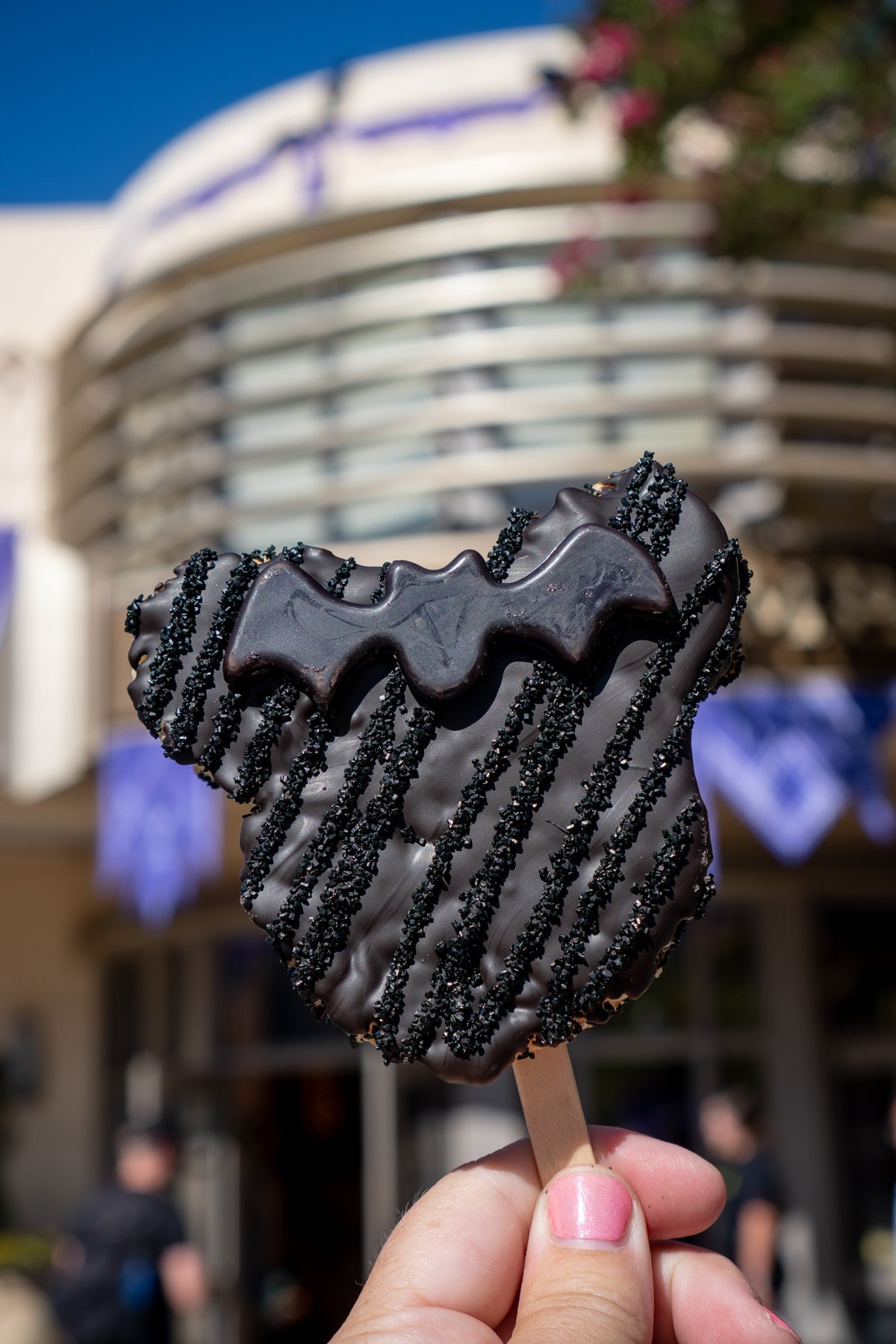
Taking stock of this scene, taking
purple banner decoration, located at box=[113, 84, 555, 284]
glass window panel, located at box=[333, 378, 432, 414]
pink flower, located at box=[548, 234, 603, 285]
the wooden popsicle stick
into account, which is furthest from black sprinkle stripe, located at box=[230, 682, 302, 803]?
purple banner decoration, located at box=[113, 84, 555, 284]

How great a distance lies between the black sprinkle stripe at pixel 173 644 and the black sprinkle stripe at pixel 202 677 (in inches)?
0.8

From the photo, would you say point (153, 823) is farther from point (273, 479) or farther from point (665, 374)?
point (665, 374)

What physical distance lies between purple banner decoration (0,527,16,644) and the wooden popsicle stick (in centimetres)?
616

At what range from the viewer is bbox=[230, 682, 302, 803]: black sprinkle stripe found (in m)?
1.70

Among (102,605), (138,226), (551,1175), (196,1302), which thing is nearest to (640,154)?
(102,605)

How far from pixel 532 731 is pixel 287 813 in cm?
32

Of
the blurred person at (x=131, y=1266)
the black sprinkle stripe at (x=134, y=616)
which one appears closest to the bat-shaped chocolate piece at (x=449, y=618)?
the black sprinkle stripe at (x=134, y=616)

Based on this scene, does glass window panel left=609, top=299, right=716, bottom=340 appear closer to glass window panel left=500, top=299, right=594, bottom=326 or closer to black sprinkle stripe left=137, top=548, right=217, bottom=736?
glass window panel left=500, top=299, right=594, bottom=326

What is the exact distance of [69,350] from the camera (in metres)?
10.8

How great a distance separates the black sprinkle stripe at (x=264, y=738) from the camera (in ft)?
5.59

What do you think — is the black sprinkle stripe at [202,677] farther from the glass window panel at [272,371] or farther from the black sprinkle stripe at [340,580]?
the glass window panel at [272,371]

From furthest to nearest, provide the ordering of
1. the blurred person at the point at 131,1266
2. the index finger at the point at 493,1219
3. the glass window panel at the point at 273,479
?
the glass window panel at the point at 273,479 < the blurred person at the point at 131,1266 < the index finger at the point at 493,1219

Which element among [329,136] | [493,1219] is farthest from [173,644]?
[329,136]

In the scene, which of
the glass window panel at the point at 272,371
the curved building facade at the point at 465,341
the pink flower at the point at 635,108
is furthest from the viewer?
the glass window panel at the point at 272,371
